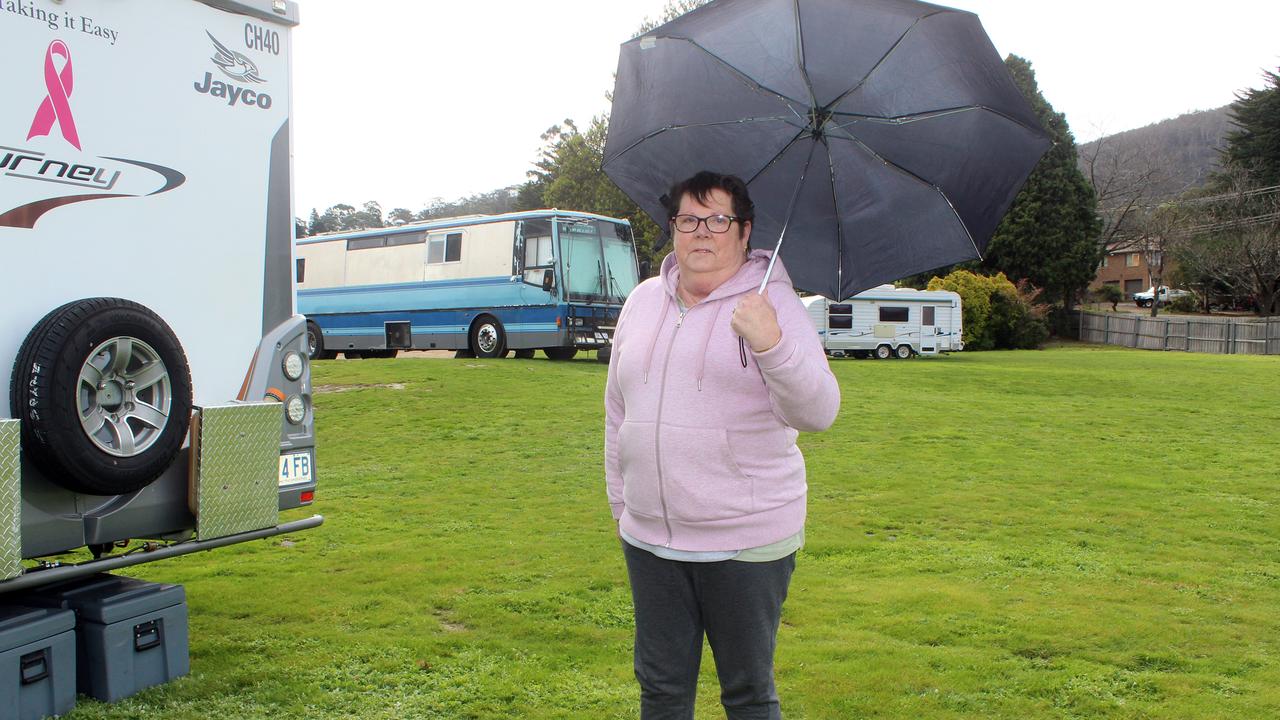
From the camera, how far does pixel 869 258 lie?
2.94 metres

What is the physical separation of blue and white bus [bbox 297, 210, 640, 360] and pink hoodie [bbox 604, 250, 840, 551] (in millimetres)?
17768

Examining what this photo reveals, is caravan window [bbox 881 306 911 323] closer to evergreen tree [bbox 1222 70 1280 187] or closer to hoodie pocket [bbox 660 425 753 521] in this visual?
evergreen tree [bbox 1222 70 1280 187]

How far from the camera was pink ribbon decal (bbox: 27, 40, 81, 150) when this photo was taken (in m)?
3.78

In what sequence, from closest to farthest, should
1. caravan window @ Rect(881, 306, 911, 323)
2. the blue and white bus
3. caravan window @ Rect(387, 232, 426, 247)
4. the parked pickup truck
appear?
the blue and white bus
caravan window @ Rect(387, 232, 426, 247)
caravan window @ Rect(881, 306, 911, 323)
the parked pickup truck

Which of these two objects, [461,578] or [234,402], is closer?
[234,402]

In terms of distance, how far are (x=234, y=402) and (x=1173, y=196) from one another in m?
61.9

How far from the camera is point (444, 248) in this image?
72.8 ft

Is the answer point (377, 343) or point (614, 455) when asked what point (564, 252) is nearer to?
point (377, 343)

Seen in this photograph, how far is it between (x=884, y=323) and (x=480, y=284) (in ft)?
49.9

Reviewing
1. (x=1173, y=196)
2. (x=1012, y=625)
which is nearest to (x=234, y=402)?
(x=1012, y=625)

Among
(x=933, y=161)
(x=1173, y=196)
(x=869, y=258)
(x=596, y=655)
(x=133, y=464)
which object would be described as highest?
(x=1173, y=196)

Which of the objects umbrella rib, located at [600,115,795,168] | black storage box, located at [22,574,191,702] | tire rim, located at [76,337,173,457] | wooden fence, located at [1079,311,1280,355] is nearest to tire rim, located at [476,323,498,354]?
black storage box, located at [22,574,191,702]

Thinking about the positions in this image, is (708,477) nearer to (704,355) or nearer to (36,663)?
(704,355)

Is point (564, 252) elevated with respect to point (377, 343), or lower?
elevated
